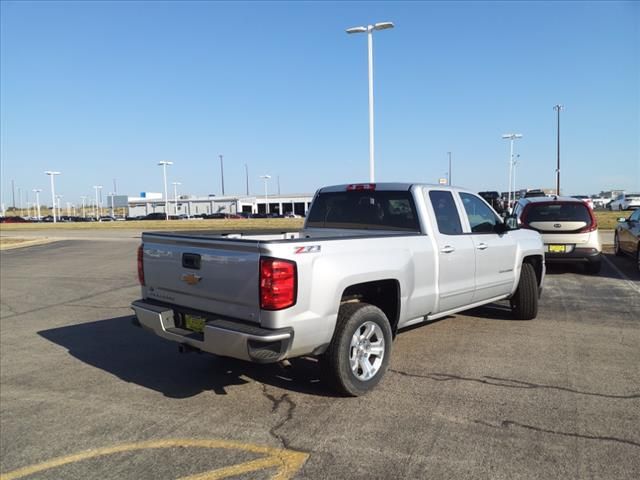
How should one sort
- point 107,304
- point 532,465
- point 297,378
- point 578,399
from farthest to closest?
point 107,304 < point 297,378 < point 578,399 < point 532,465

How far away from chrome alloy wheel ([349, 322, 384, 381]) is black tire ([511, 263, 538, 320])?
3.18m

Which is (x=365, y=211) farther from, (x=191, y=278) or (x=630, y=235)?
(x=630, y=235)

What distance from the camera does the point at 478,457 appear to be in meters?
3.32

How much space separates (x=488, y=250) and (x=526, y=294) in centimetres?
131

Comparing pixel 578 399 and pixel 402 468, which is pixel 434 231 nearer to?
pixel 578 399

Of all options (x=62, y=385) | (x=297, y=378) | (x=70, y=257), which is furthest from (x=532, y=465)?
(x=70, y=257)

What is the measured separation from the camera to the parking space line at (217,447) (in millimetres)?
3231

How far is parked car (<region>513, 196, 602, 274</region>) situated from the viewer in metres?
10.3

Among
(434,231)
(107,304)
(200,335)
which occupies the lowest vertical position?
(107,304)

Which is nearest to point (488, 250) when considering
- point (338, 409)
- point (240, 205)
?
point (338, 409)

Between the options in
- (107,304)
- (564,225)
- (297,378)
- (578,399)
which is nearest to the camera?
(578,399)

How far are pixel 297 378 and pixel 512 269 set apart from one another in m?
3.32

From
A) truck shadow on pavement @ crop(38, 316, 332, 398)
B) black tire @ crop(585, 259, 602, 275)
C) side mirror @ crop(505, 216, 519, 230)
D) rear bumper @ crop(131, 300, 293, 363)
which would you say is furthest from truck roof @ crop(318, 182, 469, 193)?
black tire @ crop(585, 259, 602, 275)

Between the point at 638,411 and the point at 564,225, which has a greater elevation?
the point at 564,225
